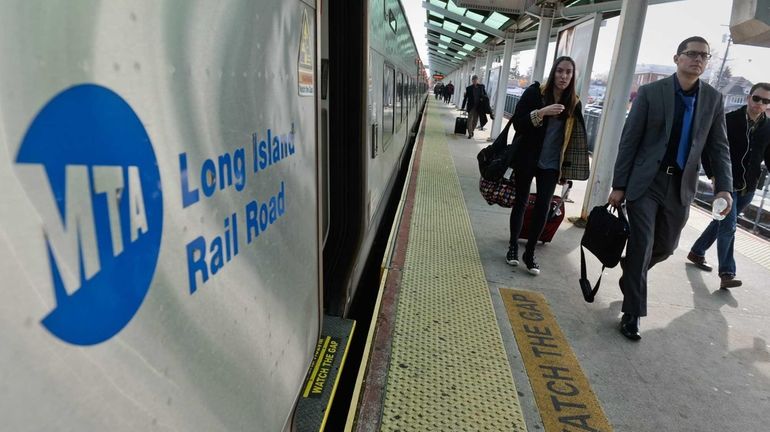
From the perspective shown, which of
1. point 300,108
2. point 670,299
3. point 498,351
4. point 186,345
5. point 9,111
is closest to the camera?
point 9,111

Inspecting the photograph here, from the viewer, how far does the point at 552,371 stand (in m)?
2.62

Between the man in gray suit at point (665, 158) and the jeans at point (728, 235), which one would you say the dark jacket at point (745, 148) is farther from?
the man in gray suit at point (665, 158)

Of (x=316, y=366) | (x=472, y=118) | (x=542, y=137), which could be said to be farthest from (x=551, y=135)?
(x=472, y=118)

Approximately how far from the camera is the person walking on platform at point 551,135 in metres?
3.52

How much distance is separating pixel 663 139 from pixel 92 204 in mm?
3088

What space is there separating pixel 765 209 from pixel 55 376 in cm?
911

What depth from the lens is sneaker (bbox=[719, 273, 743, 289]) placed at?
387 centimetres

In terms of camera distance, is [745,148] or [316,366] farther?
Result: [745,148]

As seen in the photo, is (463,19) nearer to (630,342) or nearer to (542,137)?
(542,137)

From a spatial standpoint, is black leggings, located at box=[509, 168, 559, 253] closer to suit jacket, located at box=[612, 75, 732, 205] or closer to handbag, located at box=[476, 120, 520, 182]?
handbag, located at box=[476, 120, 520, 182]

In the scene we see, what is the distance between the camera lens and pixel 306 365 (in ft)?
5.74

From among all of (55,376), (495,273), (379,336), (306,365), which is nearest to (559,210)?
(495,273)

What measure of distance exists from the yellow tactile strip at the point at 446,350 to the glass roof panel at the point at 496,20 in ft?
31.1

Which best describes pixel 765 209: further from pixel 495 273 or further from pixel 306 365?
pixel 306 365
